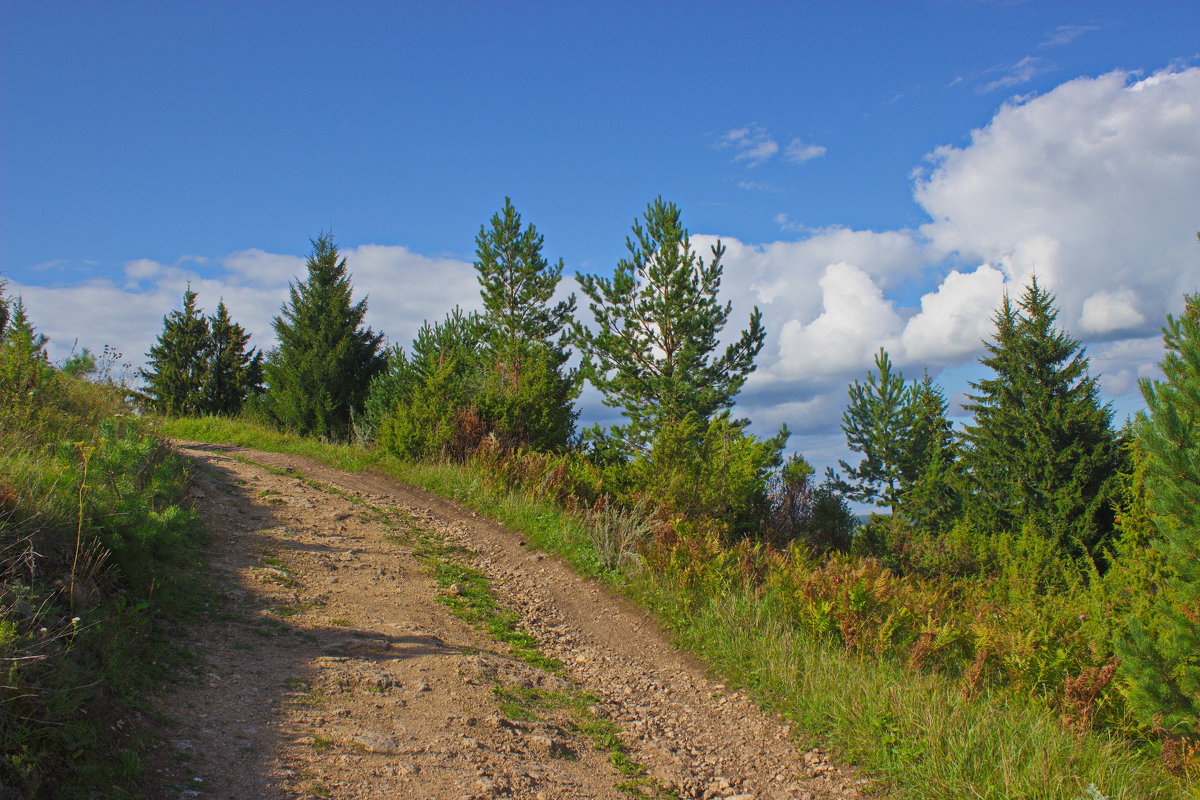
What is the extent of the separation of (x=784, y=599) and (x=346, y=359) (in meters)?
16.5

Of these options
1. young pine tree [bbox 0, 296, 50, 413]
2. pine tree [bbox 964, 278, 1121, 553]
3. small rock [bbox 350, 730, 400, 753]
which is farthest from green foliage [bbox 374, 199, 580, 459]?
pine tree [bbox 964, 278, 1121, 553]

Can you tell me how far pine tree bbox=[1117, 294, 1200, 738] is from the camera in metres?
4.19

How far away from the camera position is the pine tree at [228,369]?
81.4 ft

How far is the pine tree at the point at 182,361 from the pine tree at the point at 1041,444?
2547 cm

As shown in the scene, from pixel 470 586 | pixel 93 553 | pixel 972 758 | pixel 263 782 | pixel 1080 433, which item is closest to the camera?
pixel 263 782

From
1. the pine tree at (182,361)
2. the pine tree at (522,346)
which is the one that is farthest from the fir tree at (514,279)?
the pine tree at (182,361)

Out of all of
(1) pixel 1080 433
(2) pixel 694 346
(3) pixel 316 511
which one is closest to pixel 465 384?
(3) pixel 316 511

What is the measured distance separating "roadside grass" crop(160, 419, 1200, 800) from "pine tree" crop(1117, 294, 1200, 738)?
14.6 inches

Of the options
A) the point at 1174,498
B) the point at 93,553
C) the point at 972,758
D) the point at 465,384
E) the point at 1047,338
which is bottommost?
the point at 972,758

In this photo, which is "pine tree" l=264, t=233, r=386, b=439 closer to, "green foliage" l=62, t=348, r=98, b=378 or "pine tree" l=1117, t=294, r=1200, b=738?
"green foliage" l=62, t=348, r=98, b=378

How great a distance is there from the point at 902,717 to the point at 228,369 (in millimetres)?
26095

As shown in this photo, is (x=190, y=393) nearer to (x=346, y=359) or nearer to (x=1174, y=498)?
(x=346, y=359)

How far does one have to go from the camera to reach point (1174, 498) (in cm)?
428

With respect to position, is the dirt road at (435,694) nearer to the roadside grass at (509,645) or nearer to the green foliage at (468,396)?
the roadside grass at (509,645)
